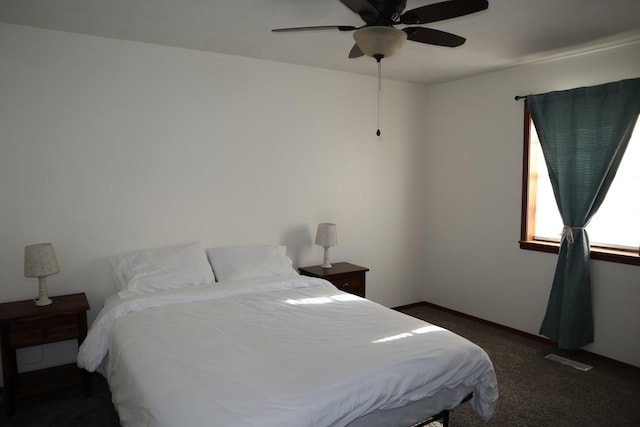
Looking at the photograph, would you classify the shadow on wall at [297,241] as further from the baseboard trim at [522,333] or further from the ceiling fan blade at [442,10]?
the ceiling fan blade at [442,10]

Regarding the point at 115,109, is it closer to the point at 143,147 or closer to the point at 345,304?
the point at 143,147

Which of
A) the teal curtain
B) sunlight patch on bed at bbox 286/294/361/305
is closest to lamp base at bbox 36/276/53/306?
sunlight patch on bed at bbox 286/294/361/305

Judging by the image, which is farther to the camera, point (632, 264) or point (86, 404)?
point (632, 264)

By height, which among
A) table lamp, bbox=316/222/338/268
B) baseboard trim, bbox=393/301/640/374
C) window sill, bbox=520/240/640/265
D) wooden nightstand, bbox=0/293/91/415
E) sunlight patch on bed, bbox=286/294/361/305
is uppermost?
table lamp, bbox=316/222/338/268

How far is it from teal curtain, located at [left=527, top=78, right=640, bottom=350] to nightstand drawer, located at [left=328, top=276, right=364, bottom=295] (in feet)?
5.41

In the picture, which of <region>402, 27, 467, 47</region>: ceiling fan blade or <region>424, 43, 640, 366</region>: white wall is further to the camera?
<region>424, 43, 640, 366</region>: white wall

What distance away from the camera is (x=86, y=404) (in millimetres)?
2688

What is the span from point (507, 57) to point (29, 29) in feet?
12.1

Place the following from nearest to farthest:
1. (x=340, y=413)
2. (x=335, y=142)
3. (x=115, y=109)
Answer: (x=340, y=413), (x=115, y=109), (x=335, y=142)

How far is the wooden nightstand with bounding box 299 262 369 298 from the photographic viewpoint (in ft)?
12.3

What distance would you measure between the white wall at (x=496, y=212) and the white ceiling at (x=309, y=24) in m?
0.27

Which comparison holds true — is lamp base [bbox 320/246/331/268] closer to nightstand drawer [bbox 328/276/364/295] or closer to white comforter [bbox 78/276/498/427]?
nightstand drawer [bbox 328/276/364/295]

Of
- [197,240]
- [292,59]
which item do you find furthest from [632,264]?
[197,240]

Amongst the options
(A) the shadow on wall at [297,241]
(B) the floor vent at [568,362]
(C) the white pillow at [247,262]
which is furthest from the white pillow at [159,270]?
(B) the floor vent at [568,362]
